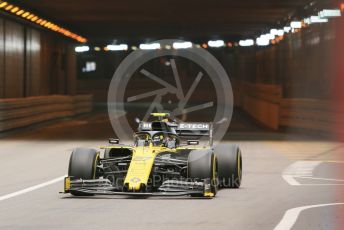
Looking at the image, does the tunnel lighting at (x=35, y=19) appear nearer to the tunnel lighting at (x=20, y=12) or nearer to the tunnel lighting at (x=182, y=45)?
the tunnel lighting at (x=20, y=12)

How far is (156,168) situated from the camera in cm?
1479

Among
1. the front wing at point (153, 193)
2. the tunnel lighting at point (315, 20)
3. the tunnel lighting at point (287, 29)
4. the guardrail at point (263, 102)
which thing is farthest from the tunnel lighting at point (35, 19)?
the front wing at point (153, 193)

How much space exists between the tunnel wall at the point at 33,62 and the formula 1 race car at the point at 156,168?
2383cm

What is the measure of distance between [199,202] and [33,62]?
111 ft

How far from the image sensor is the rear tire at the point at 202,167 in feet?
46.5

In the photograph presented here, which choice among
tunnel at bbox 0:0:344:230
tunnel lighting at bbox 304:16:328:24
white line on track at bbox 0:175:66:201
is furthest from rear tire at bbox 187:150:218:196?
tunnel lighting at bbox 304:16:328:24

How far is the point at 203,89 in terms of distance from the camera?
3118 inches

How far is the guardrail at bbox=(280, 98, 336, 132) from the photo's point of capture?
111 feet

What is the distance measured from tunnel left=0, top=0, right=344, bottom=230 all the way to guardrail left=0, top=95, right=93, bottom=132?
0.29 feet

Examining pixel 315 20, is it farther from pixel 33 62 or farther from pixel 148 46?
pixel 148 46

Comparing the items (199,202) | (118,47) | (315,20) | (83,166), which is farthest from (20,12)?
(118,47)

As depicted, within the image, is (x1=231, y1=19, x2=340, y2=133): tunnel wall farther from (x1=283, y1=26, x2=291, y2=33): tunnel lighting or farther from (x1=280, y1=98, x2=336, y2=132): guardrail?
(x1=283, y1=26, x2=291, y2=33): tunnel lighting

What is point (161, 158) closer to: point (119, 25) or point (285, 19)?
point (285, 19)

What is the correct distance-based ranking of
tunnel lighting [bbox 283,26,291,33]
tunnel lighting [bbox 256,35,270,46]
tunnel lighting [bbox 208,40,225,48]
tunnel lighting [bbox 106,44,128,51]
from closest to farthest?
1. tunnel lighting [bbox 283,26,291,33]
2. tunnel lighting [bbox 256,35,270,46]
3. tunnel lighting [bbox 208,40,225,48]
4. tunnel lighting [bbox 106,44,128,51]
